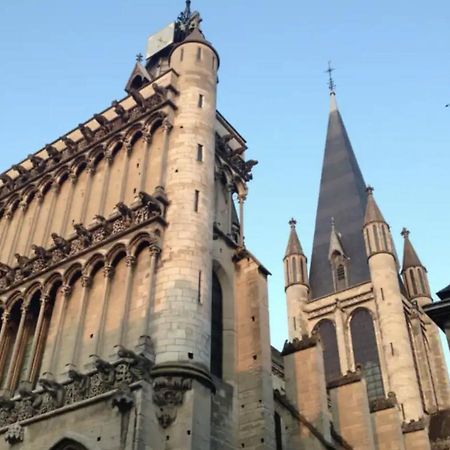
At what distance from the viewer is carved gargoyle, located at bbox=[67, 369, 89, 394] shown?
1403cm

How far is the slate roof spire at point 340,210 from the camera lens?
128 feet

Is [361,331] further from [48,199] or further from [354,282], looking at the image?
[48,199]

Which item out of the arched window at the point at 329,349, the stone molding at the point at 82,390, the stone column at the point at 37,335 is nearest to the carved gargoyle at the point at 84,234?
the stone column at the point at 37,335

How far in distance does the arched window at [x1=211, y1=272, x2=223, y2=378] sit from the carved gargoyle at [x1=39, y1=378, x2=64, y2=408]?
3.51 meters

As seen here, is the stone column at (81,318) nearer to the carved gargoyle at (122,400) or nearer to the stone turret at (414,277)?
the carved gargoyle at (122,400)

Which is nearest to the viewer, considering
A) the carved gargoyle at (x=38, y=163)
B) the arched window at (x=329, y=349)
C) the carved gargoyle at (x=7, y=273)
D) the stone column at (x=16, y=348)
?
the stone column at (x=16, y=348)

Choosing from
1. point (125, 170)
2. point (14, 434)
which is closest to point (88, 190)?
point (125, 170)

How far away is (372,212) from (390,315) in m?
7.53

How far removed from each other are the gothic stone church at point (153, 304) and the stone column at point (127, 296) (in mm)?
40

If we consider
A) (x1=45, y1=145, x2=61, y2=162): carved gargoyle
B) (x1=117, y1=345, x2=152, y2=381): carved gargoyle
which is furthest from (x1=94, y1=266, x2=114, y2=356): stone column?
(x1=45, y1=145, x2=61, y2=162): carved gargoyle

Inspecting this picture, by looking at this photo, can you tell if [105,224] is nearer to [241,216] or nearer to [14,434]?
[241,216]

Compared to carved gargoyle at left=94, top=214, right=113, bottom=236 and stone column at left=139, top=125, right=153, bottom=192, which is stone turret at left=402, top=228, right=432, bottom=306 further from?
carved gargoyle at left=94, top=214, right=113, bottom=236

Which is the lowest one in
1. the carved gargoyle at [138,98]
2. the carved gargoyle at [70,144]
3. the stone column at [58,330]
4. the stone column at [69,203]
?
the stone column at [58,330]

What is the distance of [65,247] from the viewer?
17594 mm
